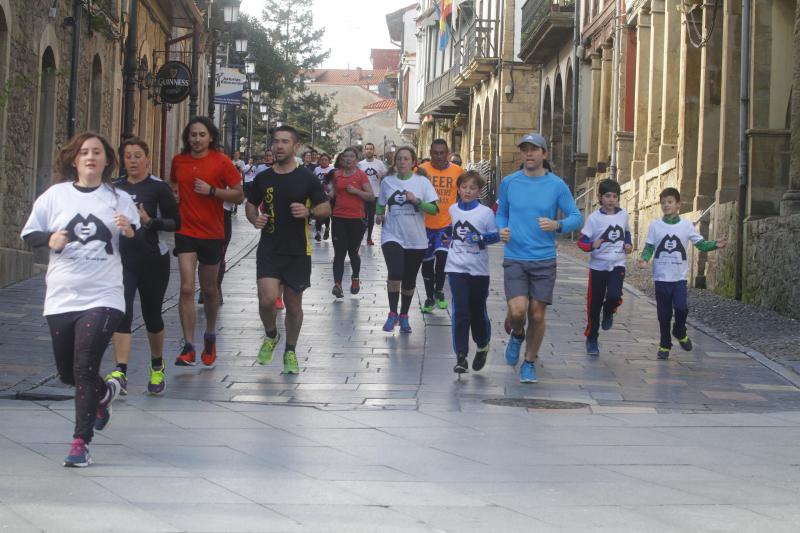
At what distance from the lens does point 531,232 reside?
9.76m

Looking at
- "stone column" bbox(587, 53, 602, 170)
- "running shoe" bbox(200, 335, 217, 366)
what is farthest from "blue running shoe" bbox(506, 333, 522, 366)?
"stone column" bbox(587, 53, 602, 170)

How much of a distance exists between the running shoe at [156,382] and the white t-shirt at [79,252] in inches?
84.5

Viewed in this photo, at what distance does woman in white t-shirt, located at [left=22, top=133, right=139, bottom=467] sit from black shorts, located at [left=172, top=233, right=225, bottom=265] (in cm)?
308

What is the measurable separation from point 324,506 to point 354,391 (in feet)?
12.0

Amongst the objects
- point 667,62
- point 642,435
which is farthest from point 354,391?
point 667,62

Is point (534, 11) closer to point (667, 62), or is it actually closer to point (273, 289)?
point (667, 62)

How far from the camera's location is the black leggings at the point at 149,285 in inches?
347

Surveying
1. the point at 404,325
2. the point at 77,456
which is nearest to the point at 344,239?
the point at 404,325

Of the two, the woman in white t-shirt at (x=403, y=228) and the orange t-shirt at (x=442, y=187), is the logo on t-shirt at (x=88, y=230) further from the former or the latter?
the orange t-shirt at (x=442, y=187)

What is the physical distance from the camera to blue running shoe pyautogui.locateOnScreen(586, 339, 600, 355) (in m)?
11.6

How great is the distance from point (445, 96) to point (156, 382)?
46.3m

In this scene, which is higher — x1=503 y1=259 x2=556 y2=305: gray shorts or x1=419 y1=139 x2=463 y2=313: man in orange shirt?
x1=419 y1=139 x2=463 y2=313: man in orange shirt

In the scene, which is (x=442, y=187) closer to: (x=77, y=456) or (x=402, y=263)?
(x=402, y=263)

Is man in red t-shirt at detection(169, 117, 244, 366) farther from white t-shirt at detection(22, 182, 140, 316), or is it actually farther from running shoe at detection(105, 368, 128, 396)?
white t-shirt at detection(22, 182, 140, 316)
